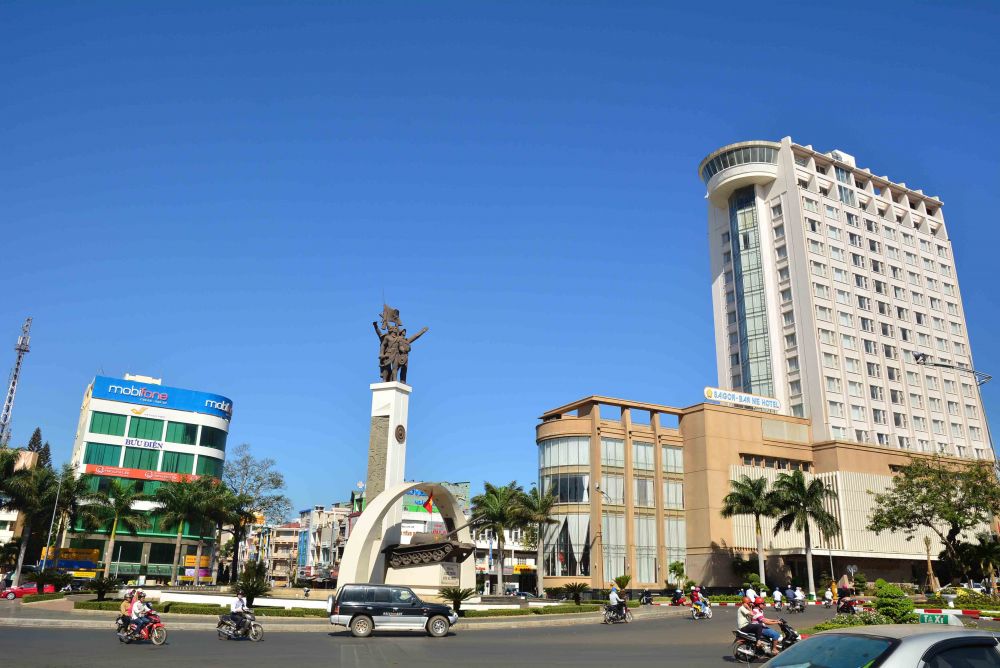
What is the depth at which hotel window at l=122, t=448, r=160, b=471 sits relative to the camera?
82.4 meters

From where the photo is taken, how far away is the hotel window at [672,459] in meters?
73.2

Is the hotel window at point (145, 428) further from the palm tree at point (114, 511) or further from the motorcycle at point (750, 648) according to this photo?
the motorcycle at point (750, 648)

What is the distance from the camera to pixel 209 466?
88.6 meters

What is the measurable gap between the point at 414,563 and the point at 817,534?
50.3 m

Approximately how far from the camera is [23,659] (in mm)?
16062

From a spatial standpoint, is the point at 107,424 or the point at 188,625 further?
the point at 107,424

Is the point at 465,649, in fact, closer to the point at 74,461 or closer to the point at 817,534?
the point at 817,534

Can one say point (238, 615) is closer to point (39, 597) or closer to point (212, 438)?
point (39, 597)

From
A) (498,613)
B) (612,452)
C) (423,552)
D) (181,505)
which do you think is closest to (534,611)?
(498,613)

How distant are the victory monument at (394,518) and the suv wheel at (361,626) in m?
8.85

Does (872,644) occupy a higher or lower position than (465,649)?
higher

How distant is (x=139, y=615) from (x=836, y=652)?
2091 cm

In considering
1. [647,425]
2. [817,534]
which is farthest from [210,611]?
[817,534]

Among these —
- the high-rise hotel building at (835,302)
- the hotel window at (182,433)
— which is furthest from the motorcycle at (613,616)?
the hotel window at (182,433)
